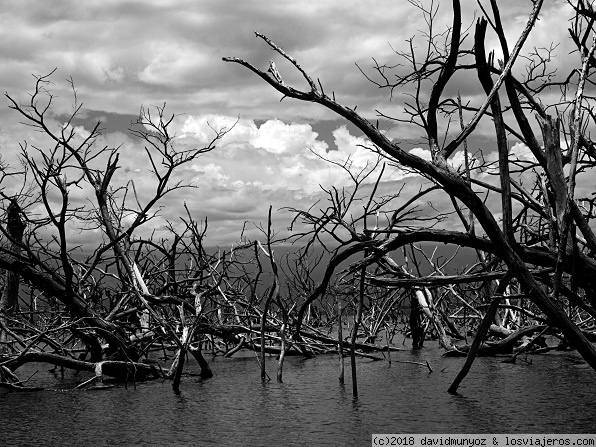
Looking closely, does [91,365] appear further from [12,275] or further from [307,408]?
[307,408]

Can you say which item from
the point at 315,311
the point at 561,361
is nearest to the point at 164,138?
the point at 561,361

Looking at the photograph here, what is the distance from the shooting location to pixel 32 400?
12047 millimetres

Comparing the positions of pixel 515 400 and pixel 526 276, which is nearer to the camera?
pixel 526 276

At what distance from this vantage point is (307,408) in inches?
441

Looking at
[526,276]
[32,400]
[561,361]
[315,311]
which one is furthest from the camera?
[315,311]

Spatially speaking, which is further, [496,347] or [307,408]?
[496,347]

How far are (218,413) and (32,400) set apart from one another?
3141mm

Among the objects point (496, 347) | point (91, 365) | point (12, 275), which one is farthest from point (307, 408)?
point (12, 275)

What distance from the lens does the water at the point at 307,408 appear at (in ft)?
31.0

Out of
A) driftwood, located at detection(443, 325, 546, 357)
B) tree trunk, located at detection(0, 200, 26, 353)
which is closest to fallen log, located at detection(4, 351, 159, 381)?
tree trunk, located at detection(0, 200, 26, 353)

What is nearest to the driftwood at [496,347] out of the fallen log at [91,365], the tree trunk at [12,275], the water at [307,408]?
the water at [307,408]

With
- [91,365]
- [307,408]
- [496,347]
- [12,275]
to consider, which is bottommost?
[307,408]

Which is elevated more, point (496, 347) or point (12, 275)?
point (12, 275)

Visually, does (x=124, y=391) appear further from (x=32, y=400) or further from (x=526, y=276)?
(x=526, y=276)
